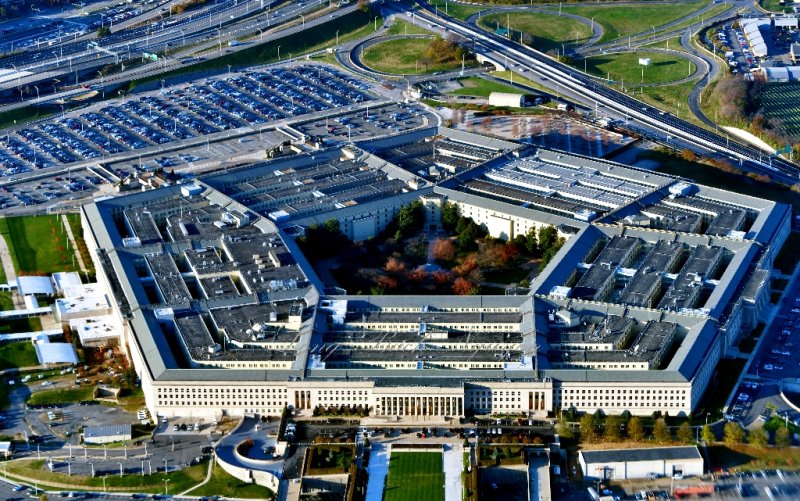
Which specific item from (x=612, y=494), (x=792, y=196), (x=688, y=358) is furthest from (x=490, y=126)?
(x=612, y=494)

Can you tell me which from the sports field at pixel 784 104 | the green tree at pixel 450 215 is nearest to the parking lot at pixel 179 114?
the green tree at pixel 450 215

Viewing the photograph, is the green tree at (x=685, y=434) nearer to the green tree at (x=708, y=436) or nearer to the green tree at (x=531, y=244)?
the green tree at (x=708, y=436)

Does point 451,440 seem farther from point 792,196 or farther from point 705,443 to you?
point 792,196

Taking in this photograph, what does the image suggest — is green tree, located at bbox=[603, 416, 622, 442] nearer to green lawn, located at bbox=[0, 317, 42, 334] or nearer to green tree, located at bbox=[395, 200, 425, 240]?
green tree, located at bbox=[395, 200, 425, 240]

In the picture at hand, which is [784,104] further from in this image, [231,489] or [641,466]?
[231,489]

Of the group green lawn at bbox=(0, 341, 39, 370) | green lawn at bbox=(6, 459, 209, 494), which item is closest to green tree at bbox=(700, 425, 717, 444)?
green lawn at bbox=(6, 459, 209, 494)

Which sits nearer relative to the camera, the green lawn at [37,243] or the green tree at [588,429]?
the green tree at [588,429]

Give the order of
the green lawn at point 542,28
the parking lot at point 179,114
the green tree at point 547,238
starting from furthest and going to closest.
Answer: the green lawn at point 542,28, the parking lot at point 179,114, the green tree at point 547,238
